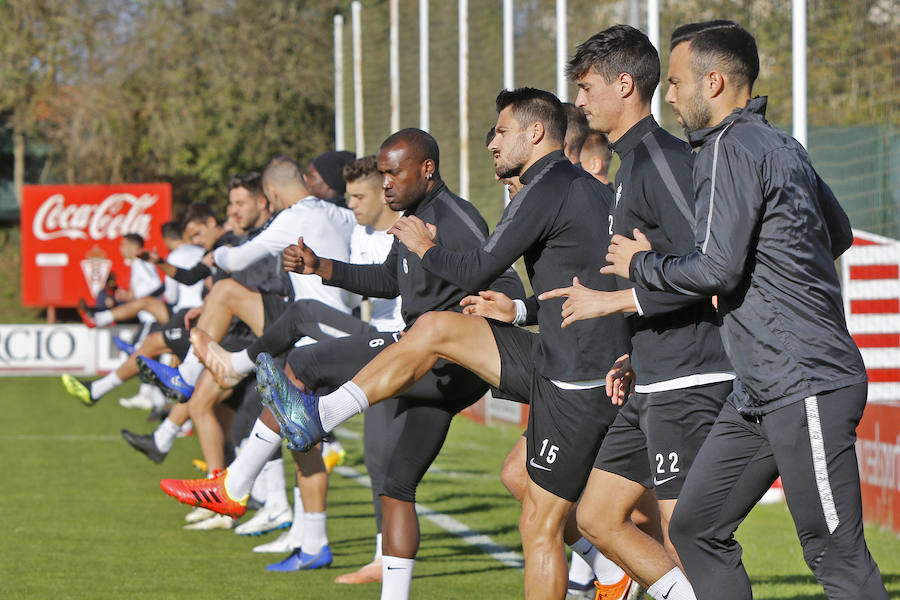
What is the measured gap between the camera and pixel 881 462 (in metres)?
9.84

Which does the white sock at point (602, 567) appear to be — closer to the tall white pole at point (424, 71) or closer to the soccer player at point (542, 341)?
the soccer player at point (542, 341)

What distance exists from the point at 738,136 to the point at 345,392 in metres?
2.06

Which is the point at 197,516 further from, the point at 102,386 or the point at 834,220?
the point at 834,220

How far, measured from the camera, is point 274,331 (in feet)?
27.7

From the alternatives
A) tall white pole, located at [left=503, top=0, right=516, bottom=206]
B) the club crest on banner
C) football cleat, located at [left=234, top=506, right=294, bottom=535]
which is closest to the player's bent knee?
football cleat, located at [left=234, top=506, right=294, bottom=535]

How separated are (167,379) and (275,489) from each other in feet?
3.65

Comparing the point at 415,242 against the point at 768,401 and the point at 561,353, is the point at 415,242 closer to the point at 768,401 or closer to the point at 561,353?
the point at 561,353

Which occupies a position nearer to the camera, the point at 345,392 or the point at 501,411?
the point at 345,392

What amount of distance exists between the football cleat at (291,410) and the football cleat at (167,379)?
4790 millimetres

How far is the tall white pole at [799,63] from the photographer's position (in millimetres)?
10008

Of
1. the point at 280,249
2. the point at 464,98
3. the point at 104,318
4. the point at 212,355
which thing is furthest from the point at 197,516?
the point at 464,98

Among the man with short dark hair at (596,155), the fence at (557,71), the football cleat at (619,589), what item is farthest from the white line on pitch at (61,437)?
the football cleat at (619,589)

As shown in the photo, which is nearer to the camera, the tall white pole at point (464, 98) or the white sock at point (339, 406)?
the white sock at point (339, 406)

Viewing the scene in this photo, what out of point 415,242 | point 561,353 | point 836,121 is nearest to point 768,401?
point 561,353
